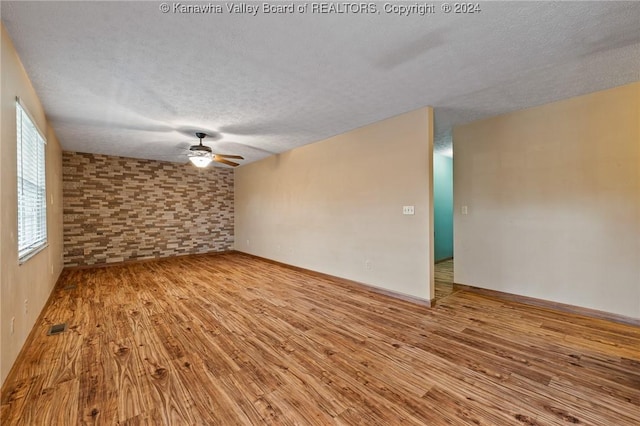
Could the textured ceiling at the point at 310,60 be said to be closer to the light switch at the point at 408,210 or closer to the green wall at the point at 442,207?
the light switch at the point at 408,210

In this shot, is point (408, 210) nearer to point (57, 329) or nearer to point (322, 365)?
point (322, 365)

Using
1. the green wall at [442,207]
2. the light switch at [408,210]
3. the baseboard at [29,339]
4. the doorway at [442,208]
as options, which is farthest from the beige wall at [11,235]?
the green wall at [442,207]

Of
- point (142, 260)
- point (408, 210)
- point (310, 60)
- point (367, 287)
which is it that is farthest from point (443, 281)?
point (142, 260)

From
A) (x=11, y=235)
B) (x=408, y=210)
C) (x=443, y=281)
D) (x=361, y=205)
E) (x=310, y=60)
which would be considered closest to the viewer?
(x=11, y=235)

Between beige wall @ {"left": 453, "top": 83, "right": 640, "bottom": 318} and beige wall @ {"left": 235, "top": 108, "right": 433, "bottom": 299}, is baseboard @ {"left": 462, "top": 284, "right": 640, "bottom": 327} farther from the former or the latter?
beige wall @ {"left": 235, "top": 108, "right": 433, "bottom": 299}

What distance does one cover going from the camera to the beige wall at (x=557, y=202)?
2.78m

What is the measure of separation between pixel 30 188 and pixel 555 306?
19.9 feet

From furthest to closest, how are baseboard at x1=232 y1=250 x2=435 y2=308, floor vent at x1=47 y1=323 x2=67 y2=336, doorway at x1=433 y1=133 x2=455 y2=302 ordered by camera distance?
doorway at x1=433 y1=133 x2=455 y2=302 → baseboard at x1=232 y1=250 x2=435 y2=308 → floor vent at x1=47 y1=323 x2=67 y2=336

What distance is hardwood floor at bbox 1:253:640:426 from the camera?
158 cm

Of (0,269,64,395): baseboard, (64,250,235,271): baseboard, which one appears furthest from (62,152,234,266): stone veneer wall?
(0,269,64,395): baseboard

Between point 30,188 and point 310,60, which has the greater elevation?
point 310,60

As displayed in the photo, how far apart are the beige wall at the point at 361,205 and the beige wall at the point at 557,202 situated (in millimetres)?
1067

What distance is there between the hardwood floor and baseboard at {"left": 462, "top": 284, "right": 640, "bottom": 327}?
0.35 ft

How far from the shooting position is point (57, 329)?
2684mm
